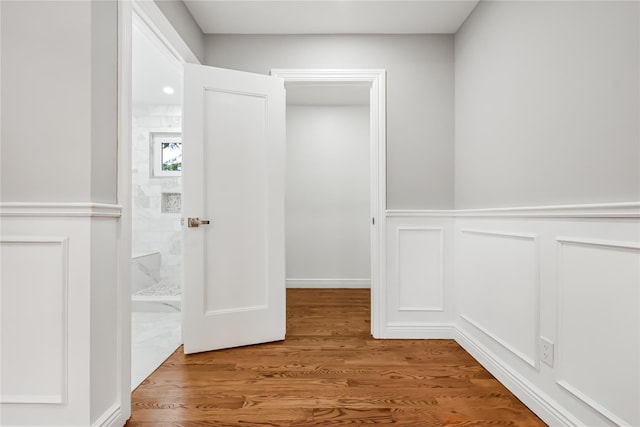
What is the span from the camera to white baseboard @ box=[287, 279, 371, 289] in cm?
441

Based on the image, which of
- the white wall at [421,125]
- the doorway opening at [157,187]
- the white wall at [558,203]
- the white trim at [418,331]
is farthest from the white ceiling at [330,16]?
the white trim at [418,331]

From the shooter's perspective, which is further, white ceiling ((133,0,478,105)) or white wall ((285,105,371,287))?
white wall ((285,105,371,287))

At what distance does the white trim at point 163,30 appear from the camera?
1730 mm

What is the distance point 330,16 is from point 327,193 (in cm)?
234

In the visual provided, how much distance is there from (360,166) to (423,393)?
3102 millimetres

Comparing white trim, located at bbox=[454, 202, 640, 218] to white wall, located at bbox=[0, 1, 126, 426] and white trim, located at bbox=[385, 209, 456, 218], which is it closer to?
white trim, located at bbox=[385, 209, 456, 218]

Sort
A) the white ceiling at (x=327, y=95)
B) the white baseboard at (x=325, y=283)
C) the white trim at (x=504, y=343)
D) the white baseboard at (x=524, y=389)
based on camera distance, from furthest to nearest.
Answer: the white baseboard at (x=325, y=283) → the white ceiling at (x=327, y=95) → the white trim at (x=504, y=343) → the white baseboard at (x=524, y=389)

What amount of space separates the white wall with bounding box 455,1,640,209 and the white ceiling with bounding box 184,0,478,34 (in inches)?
8.3

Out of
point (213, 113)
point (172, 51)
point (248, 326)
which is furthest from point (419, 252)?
point (172, 51)

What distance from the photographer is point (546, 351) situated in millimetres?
1565

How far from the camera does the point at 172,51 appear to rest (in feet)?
7.20

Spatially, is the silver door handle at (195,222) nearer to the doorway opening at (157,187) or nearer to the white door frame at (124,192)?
the white door frame at (124,192)

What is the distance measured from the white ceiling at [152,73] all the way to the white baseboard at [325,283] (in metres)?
2.66

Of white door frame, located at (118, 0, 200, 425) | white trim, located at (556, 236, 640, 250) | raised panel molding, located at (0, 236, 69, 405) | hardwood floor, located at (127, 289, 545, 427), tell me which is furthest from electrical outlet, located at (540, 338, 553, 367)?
raised panel molding, located at (0, 236, 69, 405)
